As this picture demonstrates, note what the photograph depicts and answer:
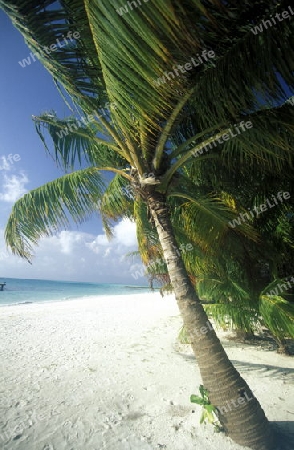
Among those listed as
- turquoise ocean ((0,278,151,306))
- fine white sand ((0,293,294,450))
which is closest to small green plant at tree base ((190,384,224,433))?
fine white sand ((0,293,294,450))

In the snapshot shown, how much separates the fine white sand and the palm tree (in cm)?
109

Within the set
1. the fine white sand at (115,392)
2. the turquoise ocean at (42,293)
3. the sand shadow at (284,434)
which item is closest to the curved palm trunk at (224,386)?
the sand shadow at (284,434)

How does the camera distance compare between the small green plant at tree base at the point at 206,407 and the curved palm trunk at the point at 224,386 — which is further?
the small green plant at tree base at the point at 206,407

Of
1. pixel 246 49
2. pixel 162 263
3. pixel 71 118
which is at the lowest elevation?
pixel 162 263

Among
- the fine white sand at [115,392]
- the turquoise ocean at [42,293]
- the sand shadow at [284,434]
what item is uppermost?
the sand shadow at [284,434]

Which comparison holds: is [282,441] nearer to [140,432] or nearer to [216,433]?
[216,433]

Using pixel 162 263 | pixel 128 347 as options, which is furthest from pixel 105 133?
pixel 128 347

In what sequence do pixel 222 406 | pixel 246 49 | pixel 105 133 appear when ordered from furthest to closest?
pixel 105 133
pixel 222 406
pixel 246 49

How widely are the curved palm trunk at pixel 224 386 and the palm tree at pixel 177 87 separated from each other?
0.5 inches

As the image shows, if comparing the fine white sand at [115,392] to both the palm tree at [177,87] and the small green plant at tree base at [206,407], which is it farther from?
the palm tree at [177,87]

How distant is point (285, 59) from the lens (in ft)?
7.75

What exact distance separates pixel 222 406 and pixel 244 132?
3.40 meters

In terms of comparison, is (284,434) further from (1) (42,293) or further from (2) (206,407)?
(1) (42,293)

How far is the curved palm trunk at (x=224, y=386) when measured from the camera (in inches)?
116
